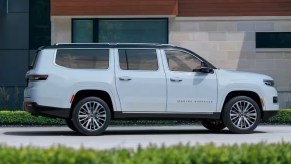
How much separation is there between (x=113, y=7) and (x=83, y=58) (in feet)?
26.4

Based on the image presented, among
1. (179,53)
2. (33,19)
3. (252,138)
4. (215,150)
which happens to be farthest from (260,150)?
(33,19)

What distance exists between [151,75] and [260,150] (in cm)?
696

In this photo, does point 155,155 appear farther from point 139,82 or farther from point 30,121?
point 30,121

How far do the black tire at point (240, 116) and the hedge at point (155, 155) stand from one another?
7003 millimetres

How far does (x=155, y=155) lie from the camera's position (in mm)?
5625

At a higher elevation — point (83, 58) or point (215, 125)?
point (83, 58)

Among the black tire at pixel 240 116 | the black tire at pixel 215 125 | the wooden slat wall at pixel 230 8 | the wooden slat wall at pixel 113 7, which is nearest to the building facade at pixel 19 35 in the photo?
the wooden slat wall at pixel 113 7

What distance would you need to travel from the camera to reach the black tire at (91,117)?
12430mm

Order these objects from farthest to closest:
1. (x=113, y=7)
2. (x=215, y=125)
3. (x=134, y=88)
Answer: (x=113, y=7) → (x=215, y=125) → (x=134, y=88)

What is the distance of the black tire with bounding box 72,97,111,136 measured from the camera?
1243cm

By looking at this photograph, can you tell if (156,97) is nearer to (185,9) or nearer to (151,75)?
(151,75)

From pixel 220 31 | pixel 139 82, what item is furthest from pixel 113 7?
pixel 139 82

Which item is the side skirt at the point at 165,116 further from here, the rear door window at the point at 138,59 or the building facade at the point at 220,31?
the building facade at the point at 220,31

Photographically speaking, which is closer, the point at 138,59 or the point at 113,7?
the point at 138,59
